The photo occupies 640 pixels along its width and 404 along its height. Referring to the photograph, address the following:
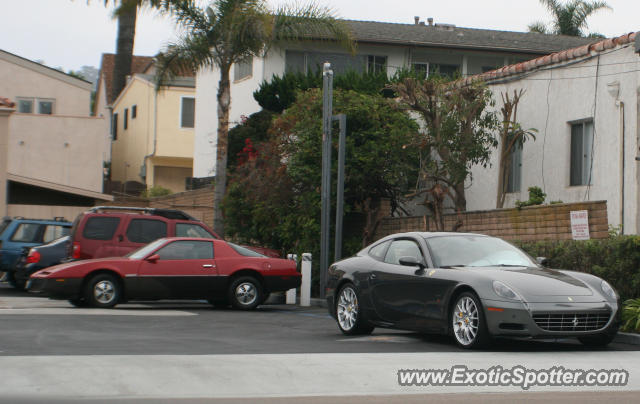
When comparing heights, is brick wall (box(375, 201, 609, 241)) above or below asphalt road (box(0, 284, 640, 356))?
above

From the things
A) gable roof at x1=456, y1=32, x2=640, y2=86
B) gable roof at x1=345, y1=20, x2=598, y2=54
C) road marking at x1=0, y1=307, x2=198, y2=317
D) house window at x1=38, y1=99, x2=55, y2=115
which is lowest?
road marking at x1=0, y1=307, x2=198, y2=317

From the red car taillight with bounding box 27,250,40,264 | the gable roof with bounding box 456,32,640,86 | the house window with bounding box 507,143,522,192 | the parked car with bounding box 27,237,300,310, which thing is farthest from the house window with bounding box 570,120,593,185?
the red car taillight with bounding box 27,250,40,264

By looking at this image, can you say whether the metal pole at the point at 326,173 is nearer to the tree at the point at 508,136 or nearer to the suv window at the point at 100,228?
the tree at the point at 508,136

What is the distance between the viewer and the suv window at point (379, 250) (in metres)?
13.5

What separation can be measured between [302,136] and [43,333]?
11.3 metres

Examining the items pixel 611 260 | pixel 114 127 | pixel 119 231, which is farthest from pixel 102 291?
pixel 114 127

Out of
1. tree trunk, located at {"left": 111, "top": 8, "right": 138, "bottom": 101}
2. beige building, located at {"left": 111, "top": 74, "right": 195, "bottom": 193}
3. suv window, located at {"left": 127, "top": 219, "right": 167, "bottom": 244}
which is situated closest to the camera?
suv window, located at {"left": 127, "top": 219, "right": 167, "bottom": 244}

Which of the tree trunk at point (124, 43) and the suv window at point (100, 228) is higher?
→ the tree trunk at point (124, 43)

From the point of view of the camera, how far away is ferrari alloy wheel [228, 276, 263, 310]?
62.0ft

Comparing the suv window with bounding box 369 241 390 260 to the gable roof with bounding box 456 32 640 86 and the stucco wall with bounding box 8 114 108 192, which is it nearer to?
the gable roof with bounding box 456 32 640 86

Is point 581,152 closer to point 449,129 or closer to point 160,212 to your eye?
point 449,129

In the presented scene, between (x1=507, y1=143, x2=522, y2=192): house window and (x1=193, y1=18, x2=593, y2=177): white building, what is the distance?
41.8ft

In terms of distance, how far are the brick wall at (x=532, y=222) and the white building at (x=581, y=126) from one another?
4.72 feet

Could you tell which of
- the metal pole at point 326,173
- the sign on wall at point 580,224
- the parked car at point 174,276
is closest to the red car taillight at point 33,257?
the parked car at point 174,276
